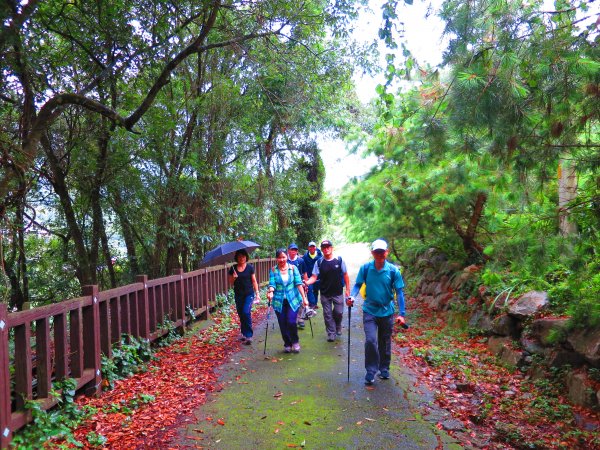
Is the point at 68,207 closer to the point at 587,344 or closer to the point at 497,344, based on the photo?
the point at 497,344

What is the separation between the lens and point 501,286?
29.3ft

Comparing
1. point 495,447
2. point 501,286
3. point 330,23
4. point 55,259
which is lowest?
point 495,447

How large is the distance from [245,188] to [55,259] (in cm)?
596

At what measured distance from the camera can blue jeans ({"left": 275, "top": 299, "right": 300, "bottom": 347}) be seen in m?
7.54

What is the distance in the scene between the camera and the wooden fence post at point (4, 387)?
3.60 m

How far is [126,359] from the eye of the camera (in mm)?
6324

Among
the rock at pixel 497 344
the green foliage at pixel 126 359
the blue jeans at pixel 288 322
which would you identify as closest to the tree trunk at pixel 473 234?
the rock at pixel 497 344

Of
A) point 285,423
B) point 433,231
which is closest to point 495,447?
point 285,423

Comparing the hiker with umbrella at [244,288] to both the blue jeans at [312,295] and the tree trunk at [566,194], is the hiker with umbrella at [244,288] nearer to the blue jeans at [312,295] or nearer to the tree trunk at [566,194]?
the blue jeans at [312,295]

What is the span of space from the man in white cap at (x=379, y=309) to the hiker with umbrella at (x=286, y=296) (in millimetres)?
1556

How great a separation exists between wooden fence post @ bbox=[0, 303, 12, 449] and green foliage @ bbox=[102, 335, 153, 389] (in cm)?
201

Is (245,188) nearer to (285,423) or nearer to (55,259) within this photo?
(55,259)

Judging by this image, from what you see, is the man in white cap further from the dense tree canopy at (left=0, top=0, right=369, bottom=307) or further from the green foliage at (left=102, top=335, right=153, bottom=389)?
the dense tree canopy at (left=0, top=0, right=369, bottom=307)

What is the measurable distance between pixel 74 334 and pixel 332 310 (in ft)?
15.5
